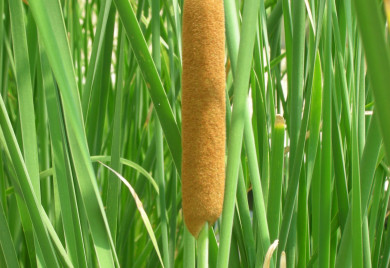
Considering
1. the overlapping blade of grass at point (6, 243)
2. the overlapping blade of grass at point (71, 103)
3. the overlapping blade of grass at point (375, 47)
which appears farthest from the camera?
the overlapping blade of grass at point (6, 243)

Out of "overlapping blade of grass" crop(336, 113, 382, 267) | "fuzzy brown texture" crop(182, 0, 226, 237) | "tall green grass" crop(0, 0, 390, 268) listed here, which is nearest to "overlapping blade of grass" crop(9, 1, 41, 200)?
"tall green grass" crop(0, 0, 390, 268)

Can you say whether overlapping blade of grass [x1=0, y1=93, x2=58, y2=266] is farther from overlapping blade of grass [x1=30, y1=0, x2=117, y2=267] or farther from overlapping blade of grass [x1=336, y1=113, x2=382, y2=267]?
overlapping blade of grass [x1=336, y1=113, x2=382, y2=267]

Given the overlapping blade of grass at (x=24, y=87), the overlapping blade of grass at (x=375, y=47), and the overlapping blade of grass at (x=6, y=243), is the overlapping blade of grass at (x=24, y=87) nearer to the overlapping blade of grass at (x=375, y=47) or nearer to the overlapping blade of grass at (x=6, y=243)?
the overlapping blade of grass at (x=6, y=243)

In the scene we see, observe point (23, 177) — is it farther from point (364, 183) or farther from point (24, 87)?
point (364, 183)

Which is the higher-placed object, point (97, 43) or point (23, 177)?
point (97, 43)

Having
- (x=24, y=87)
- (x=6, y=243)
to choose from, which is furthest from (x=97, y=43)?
(x=6, y=243)

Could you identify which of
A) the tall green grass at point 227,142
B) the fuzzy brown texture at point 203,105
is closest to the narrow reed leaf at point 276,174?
the tall green grass at point 227,142
